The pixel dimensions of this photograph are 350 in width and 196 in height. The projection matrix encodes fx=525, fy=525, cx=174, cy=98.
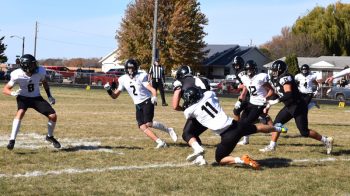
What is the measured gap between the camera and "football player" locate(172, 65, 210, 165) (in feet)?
26.3

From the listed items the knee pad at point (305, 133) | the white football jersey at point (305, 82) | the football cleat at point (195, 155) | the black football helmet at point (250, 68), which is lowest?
the football cleat at point (195, 155)

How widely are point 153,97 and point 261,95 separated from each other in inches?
82.3

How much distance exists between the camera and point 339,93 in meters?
32.4

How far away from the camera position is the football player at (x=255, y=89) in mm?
9922

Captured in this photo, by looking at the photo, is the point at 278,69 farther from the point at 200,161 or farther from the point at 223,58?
the point at 223,58

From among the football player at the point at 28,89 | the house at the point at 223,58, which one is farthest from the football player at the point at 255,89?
the house at the point at 223,58

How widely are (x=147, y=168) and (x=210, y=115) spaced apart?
47.5 inches

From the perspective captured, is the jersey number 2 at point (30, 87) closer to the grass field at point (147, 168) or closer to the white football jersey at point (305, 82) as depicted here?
the grass field at point (147, 168)

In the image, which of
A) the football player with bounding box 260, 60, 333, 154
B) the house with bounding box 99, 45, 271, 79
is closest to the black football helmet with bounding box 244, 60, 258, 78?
the football player with bounding box 260, 60, 333, 154

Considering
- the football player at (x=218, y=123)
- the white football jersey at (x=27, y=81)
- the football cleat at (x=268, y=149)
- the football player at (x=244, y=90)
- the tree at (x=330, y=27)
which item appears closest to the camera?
the football player at (x=218, y=123)

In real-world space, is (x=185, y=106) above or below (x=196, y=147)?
above

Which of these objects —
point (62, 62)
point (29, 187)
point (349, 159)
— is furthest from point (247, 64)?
point (62, 62)

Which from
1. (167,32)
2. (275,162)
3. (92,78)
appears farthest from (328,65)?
(275,162)

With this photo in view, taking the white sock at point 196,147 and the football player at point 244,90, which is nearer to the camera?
the white sock at point 196,147
